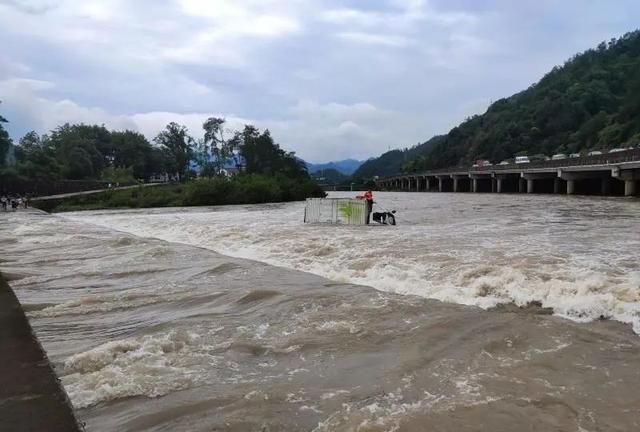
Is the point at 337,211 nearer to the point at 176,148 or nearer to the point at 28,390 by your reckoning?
the point at 28,390

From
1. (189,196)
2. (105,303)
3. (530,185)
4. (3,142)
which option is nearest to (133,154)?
(3,142)

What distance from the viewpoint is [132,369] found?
6.36 metres

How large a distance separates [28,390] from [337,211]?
78.7 feet

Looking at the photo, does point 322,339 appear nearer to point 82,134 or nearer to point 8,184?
point 8,184

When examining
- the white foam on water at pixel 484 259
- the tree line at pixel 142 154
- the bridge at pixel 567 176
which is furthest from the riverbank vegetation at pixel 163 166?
the white foam on water at pixel 484 259

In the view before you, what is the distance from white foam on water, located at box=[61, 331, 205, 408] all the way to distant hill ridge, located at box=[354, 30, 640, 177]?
353ft

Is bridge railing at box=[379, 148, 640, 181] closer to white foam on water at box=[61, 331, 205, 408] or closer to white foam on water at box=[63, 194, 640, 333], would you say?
white foam on water at box=[63, 194, 640, 333]

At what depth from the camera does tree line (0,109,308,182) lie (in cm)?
11061

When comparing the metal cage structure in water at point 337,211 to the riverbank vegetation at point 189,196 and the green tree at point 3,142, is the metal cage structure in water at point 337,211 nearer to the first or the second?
the riverbank vegetation at point 189,196

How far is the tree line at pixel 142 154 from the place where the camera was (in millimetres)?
110606

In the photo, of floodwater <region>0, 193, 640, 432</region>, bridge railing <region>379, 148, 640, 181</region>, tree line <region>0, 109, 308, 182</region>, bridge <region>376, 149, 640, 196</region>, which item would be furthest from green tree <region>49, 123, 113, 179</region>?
floodwater <region>0, 193, 640, 432</region>

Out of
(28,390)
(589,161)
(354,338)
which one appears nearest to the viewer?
(28,390)

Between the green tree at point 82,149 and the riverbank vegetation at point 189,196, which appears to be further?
the green tree at point 82,149

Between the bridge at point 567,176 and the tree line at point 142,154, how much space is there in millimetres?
37679
